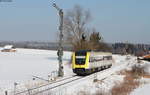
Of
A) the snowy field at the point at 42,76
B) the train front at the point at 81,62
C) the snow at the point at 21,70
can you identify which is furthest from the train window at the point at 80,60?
the snow at the point at 21,70

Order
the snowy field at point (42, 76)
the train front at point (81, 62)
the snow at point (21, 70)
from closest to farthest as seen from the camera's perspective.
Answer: the snowy field at point (42, 76)
the snow at point (21, 70)
the train front at point (81, 62)

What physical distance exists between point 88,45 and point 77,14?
7.31 metres

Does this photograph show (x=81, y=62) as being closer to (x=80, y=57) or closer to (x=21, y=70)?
(x=80, y=57)

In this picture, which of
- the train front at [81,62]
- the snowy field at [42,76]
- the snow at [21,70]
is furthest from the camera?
the train front at [81,62]

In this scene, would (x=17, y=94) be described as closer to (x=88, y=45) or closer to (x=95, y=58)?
(x=95, y=58)

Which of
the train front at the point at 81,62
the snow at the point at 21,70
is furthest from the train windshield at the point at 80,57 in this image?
the snow at the point at 21,70

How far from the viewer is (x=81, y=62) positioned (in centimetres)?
3728

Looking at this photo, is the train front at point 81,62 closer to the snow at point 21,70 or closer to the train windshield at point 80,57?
the train windshield at point 80,57

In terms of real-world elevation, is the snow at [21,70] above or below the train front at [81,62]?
below

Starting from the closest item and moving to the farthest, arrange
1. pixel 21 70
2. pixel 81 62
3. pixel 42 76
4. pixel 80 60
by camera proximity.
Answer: pixel 42 76 → pixel 81 62 → pixel 80 60 → pixel 21 70

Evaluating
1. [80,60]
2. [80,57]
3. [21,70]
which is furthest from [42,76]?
[21,70]

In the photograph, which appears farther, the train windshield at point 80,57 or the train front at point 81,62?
the train windshield at point 80,57

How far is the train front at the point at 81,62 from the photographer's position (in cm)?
3709

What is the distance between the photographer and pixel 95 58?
40844 millimetres
